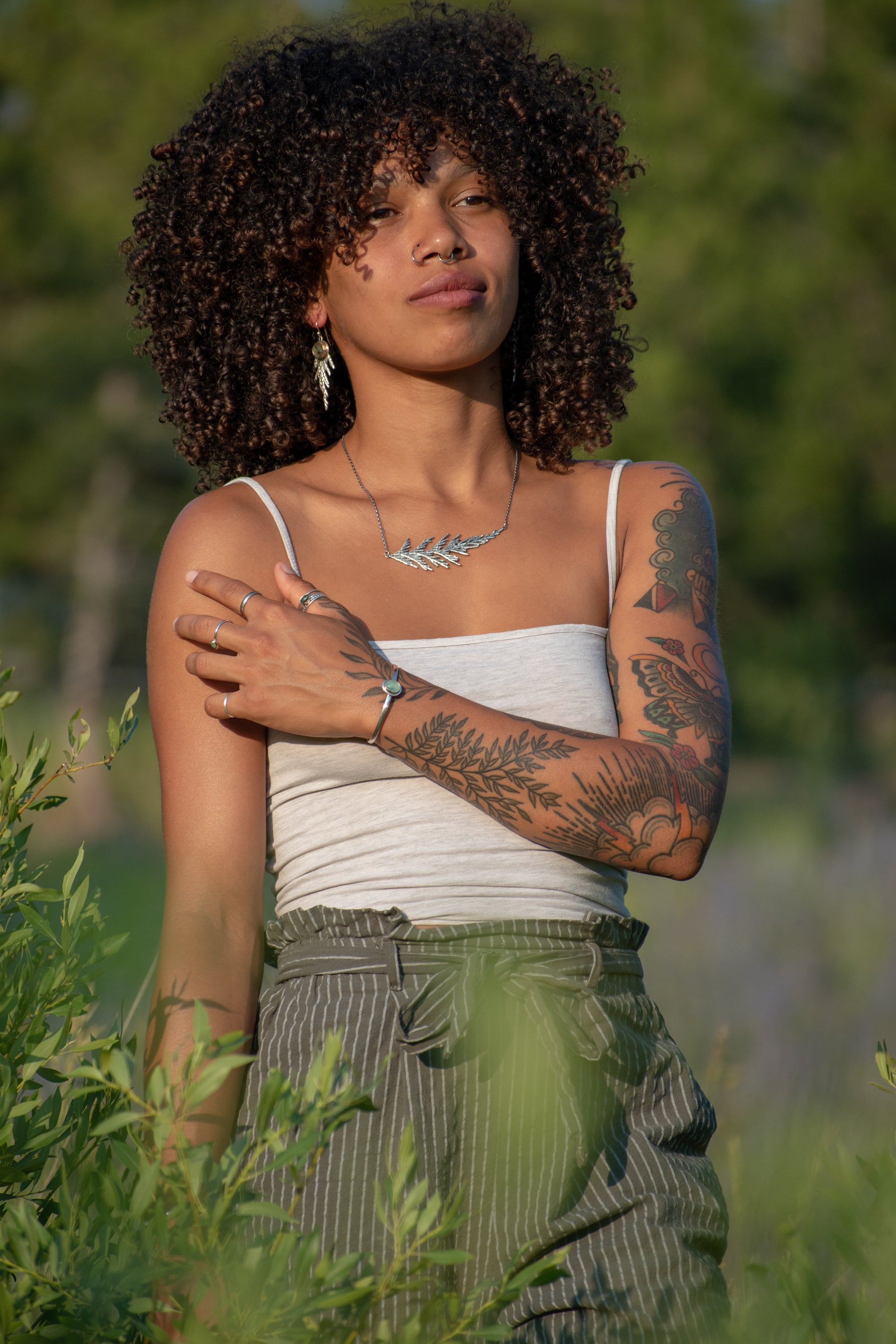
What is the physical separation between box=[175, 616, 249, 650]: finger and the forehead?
0.75 metres

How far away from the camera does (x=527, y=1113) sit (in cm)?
153

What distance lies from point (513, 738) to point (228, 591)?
1.38 ft

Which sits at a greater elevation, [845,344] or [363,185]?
[845,344]

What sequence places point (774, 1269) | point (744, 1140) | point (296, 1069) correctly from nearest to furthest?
point (774, 1269) → point (296, 1069) → point (744, 1140)

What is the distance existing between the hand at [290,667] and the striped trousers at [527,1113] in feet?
0.80

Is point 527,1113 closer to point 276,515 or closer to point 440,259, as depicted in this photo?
point 276,515

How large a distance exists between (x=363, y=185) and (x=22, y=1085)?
1.38m

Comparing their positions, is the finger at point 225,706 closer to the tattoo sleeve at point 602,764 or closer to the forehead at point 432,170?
the tattoo sleeve at point 602,764

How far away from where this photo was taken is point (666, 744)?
5.78 ft

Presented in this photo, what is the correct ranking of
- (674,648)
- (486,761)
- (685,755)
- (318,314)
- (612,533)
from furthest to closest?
(318,314) → (612,533) → (674,648) → (685,755) → (486,761)

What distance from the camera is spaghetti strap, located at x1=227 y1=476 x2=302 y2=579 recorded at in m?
1.87

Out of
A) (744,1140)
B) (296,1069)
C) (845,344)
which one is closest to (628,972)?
(296,1069)

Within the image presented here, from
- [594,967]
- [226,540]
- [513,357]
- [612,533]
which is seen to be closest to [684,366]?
[513,357]

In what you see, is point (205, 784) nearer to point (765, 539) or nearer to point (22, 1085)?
point (22, 1085)
